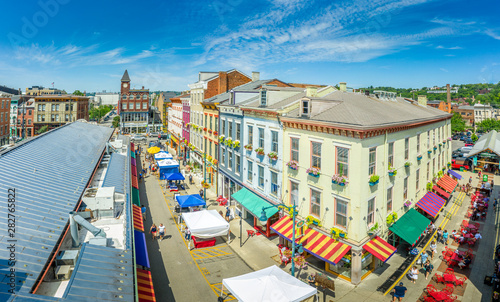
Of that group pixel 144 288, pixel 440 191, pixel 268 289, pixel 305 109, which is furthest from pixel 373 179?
pixel 440 191

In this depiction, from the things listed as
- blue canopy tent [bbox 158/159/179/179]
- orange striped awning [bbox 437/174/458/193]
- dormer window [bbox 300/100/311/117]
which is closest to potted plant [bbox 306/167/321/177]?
dormer window [bbox 300/100/311/117]

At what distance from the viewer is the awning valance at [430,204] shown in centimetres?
2652

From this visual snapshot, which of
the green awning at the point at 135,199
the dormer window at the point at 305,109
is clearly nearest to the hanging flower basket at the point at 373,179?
the dormer window at the point at 305,109

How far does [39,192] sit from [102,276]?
746 centimetres

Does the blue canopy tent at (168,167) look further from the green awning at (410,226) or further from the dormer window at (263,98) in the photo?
the green awning at (410,226)

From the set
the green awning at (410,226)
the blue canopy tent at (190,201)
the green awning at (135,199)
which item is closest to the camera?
the green awning at (410,226)

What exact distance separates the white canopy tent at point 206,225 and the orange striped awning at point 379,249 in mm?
11361

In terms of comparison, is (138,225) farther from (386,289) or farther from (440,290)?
(440,290)

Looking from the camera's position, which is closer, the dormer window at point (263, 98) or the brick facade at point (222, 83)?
the dormer window at point (263, 98)

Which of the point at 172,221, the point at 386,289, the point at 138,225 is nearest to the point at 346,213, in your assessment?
the point at 386,289

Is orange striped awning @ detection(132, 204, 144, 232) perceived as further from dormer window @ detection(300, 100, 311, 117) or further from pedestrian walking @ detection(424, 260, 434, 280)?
pedestrian walking @ detection(424, 260, 434, 280)

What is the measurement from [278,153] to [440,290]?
1441 cm

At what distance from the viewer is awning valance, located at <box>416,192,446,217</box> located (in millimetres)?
26516

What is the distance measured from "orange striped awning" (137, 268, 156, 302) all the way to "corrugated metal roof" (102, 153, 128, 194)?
18.6 feet
